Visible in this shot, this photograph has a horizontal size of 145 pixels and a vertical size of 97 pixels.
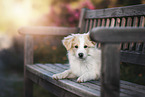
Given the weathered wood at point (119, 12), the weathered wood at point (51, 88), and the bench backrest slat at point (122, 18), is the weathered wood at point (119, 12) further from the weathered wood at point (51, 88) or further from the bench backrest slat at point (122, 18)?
the weathered wood at point (51, 88)

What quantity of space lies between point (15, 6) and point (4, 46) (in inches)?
57.6

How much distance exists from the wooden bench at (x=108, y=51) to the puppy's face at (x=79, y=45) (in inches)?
12.6

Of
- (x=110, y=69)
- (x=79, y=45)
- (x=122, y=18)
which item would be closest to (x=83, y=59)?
(x=79, y=45)

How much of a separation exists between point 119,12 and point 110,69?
1557 mm

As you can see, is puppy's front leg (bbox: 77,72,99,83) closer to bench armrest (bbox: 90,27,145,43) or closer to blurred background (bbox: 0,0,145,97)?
bench armrest (bbox: 90,27,145,43)

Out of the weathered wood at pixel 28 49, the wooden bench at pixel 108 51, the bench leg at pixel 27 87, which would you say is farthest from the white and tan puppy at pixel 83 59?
the bench leg at pixel 27 87

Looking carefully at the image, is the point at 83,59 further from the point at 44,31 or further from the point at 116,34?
the point at 44,31

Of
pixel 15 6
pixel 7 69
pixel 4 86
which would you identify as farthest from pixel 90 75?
pixel 15 6

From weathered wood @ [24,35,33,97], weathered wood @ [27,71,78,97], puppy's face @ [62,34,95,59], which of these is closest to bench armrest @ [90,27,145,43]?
puppy's face @ [62,34,95,59]

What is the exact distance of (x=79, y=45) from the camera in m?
2.22

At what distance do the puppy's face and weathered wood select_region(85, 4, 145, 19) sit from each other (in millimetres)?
799

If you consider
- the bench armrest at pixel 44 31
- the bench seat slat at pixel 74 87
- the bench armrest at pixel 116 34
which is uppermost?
the bench armrest at pixel 116 34

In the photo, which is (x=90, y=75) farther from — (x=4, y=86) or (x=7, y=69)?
(x=7, y=69)

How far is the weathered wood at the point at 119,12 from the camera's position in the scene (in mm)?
2523
